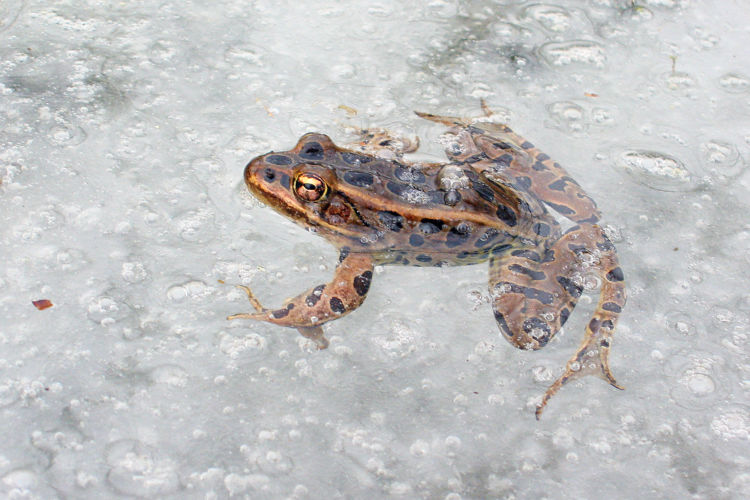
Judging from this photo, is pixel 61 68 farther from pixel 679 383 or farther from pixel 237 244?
pixel 679 383

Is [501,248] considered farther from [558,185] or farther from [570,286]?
[558,185]

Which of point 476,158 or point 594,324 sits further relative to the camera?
point 476,158

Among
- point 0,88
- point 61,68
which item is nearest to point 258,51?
point 61,68

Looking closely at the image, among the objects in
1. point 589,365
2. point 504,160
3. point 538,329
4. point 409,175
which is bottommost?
point 589,365

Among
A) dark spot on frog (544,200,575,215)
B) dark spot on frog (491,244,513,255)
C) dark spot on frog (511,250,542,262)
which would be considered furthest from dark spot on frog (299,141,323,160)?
dark spot on frog (544,200,575,215)

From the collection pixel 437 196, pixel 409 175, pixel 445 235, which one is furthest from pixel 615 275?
pixel 409 175

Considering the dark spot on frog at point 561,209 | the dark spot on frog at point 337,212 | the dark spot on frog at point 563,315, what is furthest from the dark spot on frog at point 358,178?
the dark spot on frog at point 563,315

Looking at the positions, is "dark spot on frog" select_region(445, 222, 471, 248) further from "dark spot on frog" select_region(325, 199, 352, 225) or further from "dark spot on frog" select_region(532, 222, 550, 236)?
"dark spot on frog" select_region(325, 199, 352, 225)
